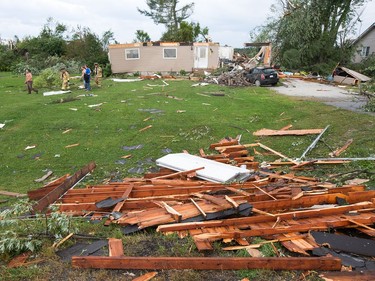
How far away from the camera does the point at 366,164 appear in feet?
24.5

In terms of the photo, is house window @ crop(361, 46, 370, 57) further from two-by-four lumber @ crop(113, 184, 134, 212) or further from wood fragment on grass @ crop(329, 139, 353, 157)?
two-by-four lumber @ crop(113, 184, 134, 212)

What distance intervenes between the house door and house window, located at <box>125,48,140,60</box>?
5922mm

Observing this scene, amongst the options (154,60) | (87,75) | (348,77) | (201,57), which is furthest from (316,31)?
(87,75)

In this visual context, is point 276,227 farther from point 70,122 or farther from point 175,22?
point 175,22

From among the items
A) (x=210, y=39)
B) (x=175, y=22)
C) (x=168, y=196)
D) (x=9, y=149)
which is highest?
(x=175, y=22)

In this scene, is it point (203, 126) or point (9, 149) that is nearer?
point (9, 149)

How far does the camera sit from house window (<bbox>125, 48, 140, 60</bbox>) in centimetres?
3102

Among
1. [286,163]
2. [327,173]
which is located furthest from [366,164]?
[286,163]

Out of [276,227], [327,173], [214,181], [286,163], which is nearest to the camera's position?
[276,227]

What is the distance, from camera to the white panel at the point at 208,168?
6.52 m

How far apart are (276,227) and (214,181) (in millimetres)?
2387

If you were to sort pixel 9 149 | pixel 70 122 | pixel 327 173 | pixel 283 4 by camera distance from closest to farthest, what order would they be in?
pixel 327 173
pixel 9 149
pixel 70 122
pixel 283 4

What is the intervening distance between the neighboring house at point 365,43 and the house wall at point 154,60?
16390 millimetres

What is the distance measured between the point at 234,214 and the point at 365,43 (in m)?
38.2
